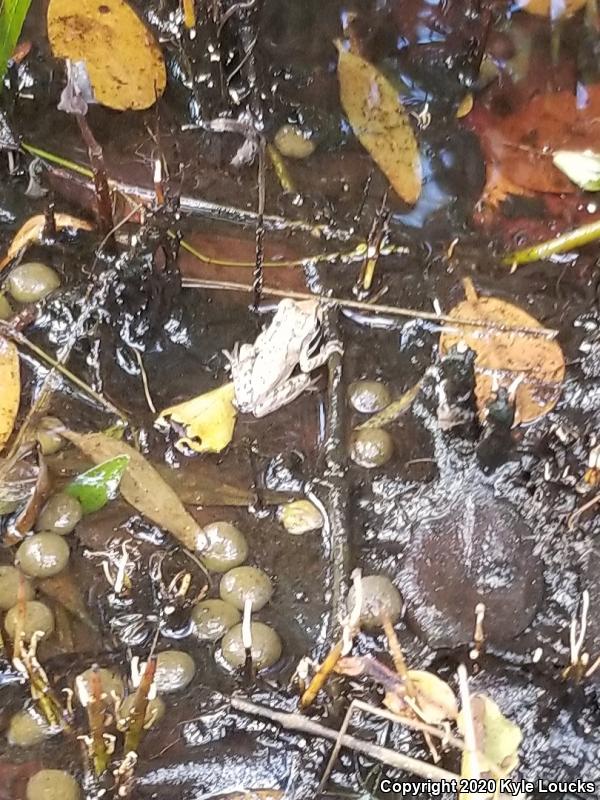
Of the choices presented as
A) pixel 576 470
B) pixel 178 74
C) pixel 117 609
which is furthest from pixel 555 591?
pixel 178 74

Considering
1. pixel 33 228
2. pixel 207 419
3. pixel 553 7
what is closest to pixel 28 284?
pixel 33 228

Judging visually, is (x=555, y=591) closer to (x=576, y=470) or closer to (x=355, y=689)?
(x=576, y=470)

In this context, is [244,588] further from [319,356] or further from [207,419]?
[319,356]

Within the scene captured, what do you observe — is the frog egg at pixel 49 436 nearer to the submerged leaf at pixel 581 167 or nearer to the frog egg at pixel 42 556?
the frog egg at pixel 42 556

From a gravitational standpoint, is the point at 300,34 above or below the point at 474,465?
above

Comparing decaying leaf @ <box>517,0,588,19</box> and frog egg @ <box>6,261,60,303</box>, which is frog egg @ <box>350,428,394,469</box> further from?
decaying leaf @ <box>517,0,588,19</box>

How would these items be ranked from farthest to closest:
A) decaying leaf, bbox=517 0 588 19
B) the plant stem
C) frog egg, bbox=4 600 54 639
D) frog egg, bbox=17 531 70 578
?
decaying leaf, bbox=517 0 588 19, the plant stem, frog egg, bbox=17 531 70 578, frog egg, bbox=4 600 54 639

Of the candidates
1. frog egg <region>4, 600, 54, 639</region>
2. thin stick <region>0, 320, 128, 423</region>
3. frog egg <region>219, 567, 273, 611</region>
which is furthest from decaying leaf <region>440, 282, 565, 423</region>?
frog egg <region>4, 600, 54, 639</region>
